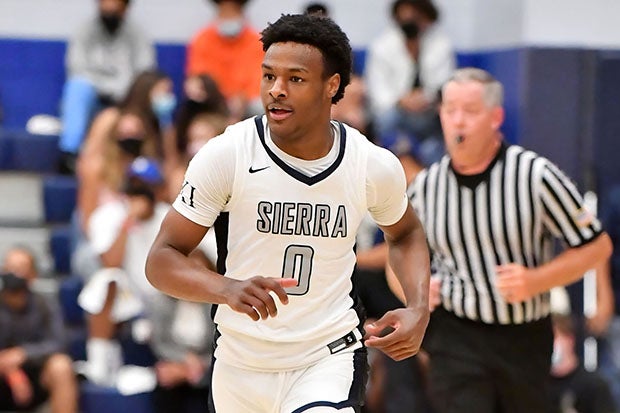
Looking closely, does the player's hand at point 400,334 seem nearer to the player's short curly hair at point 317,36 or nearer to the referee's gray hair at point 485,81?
the player's short curly hair at point 317,36

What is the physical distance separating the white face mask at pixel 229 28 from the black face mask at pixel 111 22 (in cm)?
82

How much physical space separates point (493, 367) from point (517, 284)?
482 millimetres

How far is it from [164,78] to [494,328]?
14.9 ft

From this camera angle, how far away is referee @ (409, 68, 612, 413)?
5.58 metres

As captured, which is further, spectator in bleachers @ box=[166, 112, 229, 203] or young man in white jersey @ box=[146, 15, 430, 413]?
spectator in bleachers @ box=[166, 112, 229, 203]

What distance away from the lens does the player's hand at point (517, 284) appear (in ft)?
17.6

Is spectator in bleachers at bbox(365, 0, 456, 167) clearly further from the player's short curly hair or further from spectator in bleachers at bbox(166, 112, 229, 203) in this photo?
the player's short curly hair

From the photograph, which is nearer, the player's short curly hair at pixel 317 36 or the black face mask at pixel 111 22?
the player's short curly hair at pixel 317 36

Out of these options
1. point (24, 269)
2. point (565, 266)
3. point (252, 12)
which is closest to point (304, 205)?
point (565, 266)

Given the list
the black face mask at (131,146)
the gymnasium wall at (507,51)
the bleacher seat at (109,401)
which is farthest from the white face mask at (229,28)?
the bleacher seat at (109,401)

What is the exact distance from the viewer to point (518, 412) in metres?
5.65

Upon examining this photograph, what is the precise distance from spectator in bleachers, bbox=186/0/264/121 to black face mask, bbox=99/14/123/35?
63cm

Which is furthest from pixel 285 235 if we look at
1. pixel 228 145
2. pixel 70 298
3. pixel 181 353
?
pixel 70 298

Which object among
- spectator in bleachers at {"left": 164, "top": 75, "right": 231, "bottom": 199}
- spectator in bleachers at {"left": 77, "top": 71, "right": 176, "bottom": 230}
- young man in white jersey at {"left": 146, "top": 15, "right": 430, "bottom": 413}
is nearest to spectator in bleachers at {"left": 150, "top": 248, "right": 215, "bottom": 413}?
spectator in bleachers at {"left": 164, "top": 75, "right": 231, "bottom": 199}
